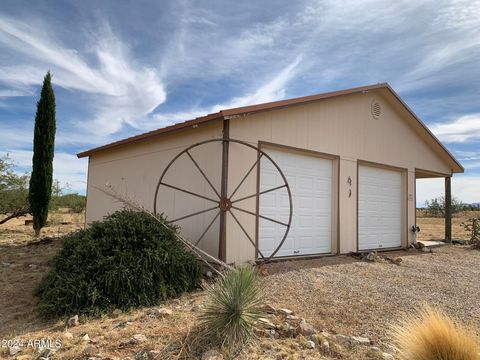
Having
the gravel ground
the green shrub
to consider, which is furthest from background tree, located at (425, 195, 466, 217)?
the green shrub

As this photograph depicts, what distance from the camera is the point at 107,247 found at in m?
5.01

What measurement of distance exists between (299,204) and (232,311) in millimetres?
4981

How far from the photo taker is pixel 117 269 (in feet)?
15.4

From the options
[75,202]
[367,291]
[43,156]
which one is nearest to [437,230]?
[367,291]

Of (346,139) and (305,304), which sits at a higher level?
(346,139)

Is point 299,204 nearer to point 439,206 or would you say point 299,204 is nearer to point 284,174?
point 284,174

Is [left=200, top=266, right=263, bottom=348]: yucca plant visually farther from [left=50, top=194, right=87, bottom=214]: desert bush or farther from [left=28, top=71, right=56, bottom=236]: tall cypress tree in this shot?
[left=50, top=194, right=87, bottom=214]: desert bush

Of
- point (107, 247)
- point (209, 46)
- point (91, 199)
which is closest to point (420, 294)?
point (107, 247)

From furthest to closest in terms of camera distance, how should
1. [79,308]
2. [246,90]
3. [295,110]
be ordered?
[246,90] < [295,110] < [79,308]

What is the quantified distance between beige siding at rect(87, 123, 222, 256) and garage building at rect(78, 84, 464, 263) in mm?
25

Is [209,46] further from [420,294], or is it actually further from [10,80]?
[420,294]

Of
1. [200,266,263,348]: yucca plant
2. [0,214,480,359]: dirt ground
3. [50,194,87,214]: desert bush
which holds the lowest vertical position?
[0,214,480,359]: dirt ground

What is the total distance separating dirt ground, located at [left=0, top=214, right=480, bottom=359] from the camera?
357cm

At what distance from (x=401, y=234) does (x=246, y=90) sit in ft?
21.9
